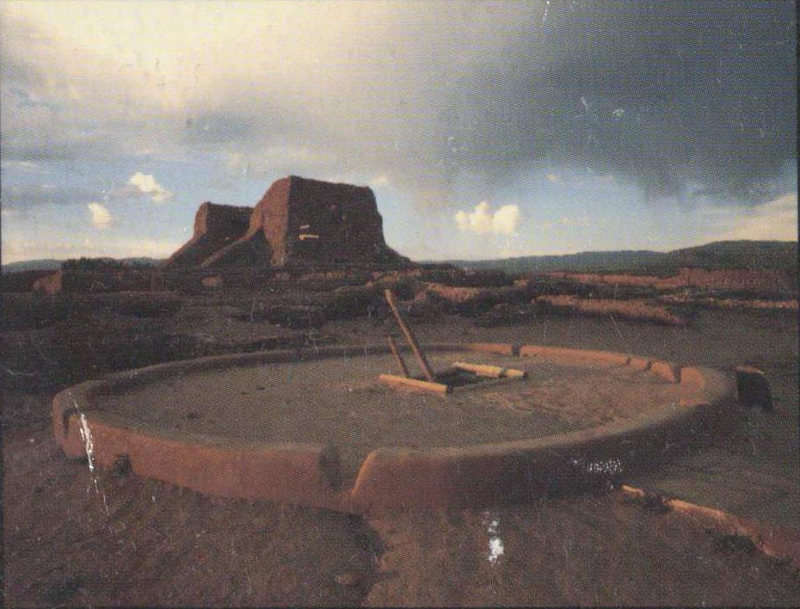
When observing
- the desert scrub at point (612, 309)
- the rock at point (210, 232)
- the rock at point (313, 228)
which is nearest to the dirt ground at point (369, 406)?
the desert scrub at point (612, 309)

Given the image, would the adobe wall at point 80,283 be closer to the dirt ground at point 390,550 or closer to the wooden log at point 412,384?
the wooden log at point 412,384

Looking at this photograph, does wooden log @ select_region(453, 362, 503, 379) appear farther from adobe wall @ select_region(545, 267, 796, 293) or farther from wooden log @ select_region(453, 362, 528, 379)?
adobe wall @ select_region(545, 267, 796, 293)

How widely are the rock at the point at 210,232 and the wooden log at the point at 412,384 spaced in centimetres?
2727

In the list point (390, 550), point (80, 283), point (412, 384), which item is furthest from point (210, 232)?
point (390, 550)

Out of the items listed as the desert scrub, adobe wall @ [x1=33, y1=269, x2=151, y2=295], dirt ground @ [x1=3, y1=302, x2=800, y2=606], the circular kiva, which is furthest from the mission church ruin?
dirt ground @ [x1=3, y1=302, x2=800, y2=606]

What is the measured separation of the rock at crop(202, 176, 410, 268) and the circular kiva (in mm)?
20383

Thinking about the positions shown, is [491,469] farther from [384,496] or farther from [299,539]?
[299,539]

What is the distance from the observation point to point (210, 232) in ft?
105

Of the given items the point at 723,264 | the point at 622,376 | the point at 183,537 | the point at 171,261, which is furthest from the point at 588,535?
the point at 171,261

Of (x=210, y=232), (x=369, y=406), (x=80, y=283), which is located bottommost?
(x=369, y=406)

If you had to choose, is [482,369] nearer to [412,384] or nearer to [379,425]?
[412,384]

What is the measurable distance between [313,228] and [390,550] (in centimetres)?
2572

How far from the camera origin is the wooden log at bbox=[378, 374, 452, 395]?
4.98 meters

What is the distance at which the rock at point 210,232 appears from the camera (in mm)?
30062
